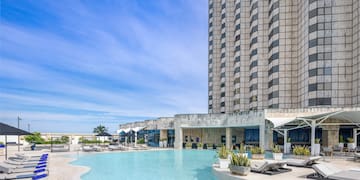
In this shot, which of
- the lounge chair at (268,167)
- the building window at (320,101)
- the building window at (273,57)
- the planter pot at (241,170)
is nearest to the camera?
the planter pot at (241,170)

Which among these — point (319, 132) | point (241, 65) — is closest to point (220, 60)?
point (241, 65)

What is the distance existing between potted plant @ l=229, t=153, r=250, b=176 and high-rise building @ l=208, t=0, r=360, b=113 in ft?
106

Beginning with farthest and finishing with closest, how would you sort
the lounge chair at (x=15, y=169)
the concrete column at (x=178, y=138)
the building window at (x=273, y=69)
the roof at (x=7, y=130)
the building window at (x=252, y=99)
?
the building window at (x=252, y=99), the building window at (x=273, y=69), the concrete column at (x=178, y=138), the roof at (x=7, y=130), the lounge chair at (x=15, y=169)

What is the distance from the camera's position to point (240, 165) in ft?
40.3

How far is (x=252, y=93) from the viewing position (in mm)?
53625

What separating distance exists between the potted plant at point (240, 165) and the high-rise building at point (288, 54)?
32167mm

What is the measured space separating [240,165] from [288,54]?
39.7 meters

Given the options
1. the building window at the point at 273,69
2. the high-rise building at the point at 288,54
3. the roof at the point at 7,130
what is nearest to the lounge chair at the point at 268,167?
the roof at the point at 7,130

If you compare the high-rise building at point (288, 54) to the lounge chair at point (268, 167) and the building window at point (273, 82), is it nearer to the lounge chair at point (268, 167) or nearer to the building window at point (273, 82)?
the building window at point (273, 82)

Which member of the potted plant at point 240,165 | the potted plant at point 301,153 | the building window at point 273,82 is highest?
the building window at point 273,82

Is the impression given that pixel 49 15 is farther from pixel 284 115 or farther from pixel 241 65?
pixel 241 65

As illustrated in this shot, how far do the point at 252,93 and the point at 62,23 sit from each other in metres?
42.7

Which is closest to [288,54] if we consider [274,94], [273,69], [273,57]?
[273,57]

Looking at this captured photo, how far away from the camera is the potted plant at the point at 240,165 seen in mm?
12164
